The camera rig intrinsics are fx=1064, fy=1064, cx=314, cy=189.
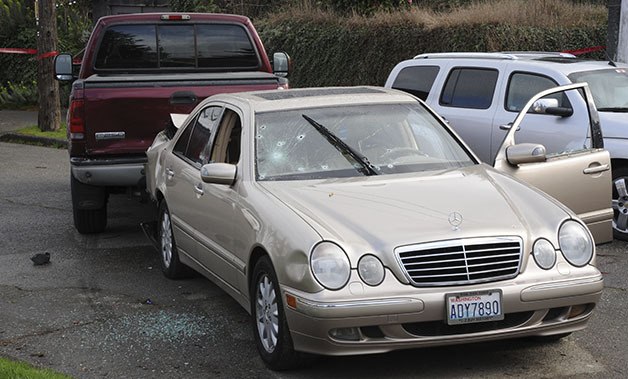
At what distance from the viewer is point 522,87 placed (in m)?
10.6

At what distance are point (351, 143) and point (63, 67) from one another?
18.1 ft

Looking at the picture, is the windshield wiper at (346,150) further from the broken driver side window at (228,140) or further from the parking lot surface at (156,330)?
the parking lot surface at (156,330)

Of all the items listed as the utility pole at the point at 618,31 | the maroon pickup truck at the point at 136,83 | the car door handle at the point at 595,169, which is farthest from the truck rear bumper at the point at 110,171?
the utility pole at the point at 618,31

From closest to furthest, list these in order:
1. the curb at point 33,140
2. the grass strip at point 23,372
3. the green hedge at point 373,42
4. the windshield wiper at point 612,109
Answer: the grass strip at point 23,372 < the windshield wiper at point 612,109 < the green hedge at point 373,42 < the curb at point 33,140

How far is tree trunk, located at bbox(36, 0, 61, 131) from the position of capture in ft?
60.7

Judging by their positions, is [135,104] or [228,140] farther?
[135,104]

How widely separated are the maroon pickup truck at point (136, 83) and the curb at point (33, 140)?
21.6ft

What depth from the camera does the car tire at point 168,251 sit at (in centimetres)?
835

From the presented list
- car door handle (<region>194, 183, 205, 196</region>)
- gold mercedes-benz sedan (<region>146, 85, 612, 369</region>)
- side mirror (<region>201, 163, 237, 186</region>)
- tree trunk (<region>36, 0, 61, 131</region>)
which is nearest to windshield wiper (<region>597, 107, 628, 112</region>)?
gold mercedes-benz sedan (<region>146, 85, 612, 369</region>)

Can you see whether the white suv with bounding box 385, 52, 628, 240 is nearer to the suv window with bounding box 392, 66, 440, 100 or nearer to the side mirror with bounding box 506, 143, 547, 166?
the suv window with bounding box 392, 66, 440, 100

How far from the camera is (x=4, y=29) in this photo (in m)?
25.7

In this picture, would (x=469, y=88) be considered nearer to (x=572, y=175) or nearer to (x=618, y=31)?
(x=572, y=175)

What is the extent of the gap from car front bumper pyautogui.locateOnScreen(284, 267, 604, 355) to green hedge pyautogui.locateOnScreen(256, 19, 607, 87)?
11.2 metres

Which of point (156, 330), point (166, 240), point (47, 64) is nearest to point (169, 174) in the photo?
point (166, 240)
